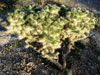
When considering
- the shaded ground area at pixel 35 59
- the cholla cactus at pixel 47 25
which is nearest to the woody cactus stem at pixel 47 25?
the cholla cactus at pixel 47 25

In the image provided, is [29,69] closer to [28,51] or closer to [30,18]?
[28,51]

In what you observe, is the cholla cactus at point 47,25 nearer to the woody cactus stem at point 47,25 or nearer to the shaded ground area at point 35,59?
the woody cactus stem at point 47,25

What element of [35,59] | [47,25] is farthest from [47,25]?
[35,59]

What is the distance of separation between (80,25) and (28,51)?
305 centimetres

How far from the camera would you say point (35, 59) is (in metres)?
6.64

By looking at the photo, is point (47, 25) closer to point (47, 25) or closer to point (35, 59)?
point (47, 25)

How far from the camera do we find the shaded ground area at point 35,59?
610 centimetres

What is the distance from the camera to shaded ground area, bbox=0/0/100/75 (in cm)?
610

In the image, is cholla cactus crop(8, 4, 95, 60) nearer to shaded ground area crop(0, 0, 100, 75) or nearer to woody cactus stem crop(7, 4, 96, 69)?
woody cactus stem crop(7, 4, 96, 69)

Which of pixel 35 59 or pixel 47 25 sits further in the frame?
pixel 35 59

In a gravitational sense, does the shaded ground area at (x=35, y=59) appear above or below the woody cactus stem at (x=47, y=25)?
below

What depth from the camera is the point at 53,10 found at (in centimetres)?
484

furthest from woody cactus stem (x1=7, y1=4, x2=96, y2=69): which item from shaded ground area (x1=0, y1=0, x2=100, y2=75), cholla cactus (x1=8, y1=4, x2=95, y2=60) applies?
shaded ground area (x1=0, y1=0, x2=100, y2=75)

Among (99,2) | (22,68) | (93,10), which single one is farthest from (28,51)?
(99,2)
